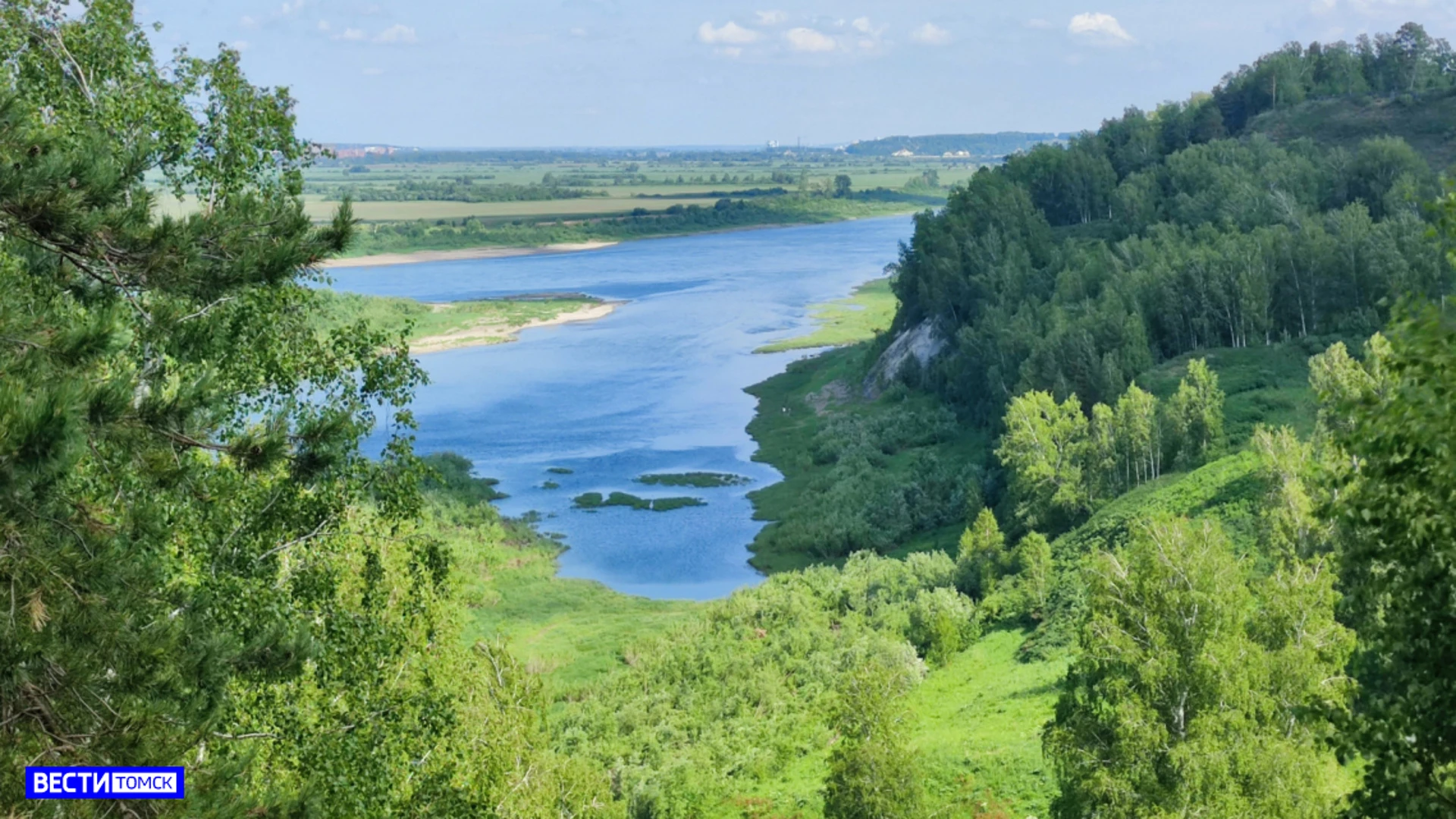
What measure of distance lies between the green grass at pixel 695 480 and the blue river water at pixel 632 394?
1.63ft

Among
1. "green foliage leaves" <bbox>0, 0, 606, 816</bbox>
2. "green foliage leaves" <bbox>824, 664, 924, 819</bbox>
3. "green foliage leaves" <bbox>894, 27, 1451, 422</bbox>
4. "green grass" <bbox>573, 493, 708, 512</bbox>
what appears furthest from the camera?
"green grass" <bbox>573, 493, 708, 512</bbox>

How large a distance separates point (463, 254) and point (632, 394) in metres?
84.6

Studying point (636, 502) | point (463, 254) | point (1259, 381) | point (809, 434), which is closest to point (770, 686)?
point (636, 502)

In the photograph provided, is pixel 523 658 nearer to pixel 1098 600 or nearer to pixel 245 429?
pixel 1098 600

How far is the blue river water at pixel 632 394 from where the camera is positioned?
5197cm

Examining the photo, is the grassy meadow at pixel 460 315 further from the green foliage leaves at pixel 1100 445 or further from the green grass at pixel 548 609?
the green foliage leaves at pixel 1100 445

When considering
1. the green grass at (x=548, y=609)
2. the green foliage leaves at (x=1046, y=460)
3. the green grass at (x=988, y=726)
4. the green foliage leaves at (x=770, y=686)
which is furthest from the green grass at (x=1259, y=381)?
the green grass at (x=548, y=609)

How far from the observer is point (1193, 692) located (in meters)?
17.6

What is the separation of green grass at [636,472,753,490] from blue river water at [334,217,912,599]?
496 mm

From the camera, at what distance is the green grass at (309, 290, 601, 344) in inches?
3634

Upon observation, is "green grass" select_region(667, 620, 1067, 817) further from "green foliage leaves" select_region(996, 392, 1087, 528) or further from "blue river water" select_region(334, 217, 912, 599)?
"blue river water" select_region(334, 217, 912, 599)

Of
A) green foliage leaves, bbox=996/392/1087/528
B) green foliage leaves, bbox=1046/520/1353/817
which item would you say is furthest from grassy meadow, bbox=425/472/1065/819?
green foliage leaves, bbox=996/392/1087/528

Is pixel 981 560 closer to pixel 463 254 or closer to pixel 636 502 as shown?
pixel 636 502

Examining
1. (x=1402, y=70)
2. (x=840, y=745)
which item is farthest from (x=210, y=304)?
(x=1402, y=70)
